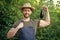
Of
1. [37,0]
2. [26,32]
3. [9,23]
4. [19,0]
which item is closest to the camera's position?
[26,32]

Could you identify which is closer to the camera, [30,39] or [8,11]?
[30,39]

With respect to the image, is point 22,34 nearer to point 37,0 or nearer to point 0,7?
point 0,7

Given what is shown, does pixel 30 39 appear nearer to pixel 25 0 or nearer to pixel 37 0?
pixel 25 0

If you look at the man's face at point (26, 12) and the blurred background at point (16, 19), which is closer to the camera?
the man's face at point (26, 12)

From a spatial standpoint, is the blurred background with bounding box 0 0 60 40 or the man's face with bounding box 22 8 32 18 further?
the blurred background with bounding box 0 0 60 40

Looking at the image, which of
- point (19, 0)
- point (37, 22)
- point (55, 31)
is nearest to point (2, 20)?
point (19, 0)

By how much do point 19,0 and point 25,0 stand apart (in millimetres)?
172

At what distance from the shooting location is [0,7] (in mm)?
8930

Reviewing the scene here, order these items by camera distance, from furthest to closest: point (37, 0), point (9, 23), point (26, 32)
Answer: point (37, 0) → point (9, 23) → point (26, 32)

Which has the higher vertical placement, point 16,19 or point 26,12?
point 26,12

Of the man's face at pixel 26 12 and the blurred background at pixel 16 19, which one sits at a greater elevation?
the man's face at pixel 26 12

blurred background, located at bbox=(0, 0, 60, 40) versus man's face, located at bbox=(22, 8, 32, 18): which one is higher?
man's face, located at bbox=(22, 8, 32, 18)

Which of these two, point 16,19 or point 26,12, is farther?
point 16,19

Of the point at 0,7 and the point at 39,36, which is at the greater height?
the point at 0,7
